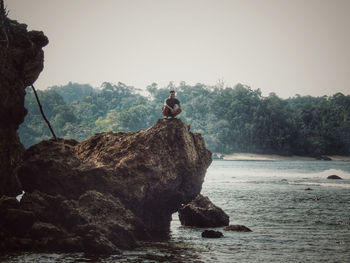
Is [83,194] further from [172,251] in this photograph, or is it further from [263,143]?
[263,143]

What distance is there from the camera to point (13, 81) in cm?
2147

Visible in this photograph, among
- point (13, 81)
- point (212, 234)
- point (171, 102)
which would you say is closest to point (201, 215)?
point (212, 234)

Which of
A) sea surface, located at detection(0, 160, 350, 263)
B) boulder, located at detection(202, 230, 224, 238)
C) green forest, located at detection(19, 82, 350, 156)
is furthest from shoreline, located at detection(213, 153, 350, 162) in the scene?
boulder, located at detection(202, 230, 224, 238)

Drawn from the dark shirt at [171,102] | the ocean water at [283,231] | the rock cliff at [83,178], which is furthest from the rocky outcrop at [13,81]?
the ocean water at [283,231]

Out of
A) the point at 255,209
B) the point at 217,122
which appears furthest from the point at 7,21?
the point at 217,122

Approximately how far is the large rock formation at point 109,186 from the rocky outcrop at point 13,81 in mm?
1158

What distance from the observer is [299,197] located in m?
43.5

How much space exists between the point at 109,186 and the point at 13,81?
6.34m

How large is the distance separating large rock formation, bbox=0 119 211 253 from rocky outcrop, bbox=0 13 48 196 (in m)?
1.16

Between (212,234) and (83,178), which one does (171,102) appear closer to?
(83,178)

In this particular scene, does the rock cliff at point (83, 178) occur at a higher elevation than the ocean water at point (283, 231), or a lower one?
higher

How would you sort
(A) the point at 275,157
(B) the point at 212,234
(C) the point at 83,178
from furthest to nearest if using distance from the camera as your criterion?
(A) the point at 275,157 < (B) the point at 212,234 < (C) the point at 83,178

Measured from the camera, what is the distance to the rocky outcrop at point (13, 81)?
21016 millimetres

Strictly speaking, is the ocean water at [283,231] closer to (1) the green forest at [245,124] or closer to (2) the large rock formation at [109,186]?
(2) the large rock formation at [109,186]
